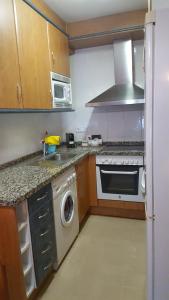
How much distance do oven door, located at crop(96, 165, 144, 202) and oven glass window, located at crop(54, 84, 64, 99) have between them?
37.1 inches

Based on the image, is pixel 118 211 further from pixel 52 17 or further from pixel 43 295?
pixel 52 17

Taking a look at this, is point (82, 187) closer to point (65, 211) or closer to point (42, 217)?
point (65, 211)

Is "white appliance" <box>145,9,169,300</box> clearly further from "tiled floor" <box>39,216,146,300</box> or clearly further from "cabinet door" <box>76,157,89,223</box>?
"cabinet door" <box>76,157,89,223</box>

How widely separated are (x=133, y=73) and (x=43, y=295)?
2557mm

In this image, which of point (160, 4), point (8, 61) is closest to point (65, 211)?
point (8, 61)

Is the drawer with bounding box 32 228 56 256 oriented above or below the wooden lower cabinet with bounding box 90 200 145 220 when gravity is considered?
above

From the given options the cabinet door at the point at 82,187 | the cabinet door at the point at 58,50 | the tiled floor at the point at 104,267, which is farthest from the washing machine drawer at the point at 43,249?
the cabinet door at the point at 58,50

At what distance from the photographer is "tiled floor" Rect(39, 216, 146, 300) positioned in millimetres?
1646

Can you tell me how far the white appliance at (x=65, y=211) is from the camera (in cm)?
184

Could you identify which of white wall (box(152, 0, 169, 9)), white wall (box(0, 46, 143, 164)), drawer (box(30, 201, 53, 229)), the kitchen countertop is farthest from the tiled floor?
white wall (box(152, 0, 169, 9))

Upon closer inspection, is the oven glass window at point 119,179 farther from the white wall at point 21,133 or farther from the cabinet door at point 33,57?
the cabinet door at point 33,57

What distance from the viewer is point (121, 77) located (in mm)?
2807

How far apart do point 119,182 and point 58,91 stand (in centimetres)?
128

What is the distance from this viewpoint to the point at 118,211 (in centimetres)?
279
